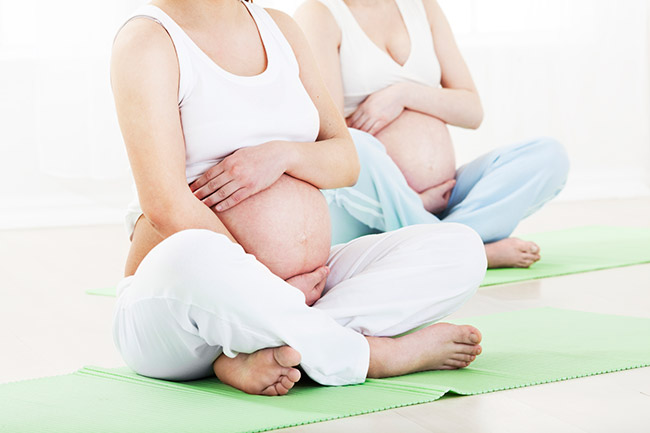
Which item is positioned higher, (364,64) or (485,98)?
(364,64)

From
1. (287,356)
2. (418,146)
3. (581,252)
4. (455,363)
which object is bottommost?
(581,252)

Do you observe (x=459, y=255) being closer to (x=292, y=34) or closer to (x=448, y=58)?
(x=292, y=34)

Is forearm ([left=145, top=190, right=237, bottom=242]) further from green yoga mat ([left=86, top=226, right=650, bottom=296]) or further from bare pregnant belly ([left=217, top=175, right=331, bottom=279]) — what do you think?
green yoga mat ([left=86, top=226, right=650, bottom=296])

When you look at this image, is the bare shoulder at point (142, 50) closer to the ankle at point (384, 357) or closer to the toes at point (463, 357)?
the ankle at point (384, 357)

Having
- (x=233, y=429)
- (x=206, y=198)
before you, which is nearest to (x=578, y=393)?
(x=233, y=429)

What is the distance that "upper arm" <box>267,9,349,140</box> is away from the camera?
1880 millimetres

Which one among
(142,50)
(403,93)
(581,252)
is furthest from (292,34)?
(581,252)

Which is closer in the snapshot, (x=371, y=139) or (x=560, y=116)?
(x=371, y=139)

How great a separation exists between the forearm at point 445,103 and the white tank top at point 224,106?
996mm

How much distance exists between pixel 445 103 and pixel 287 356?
148 cm

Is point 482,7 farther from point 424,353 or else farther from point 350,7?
point 424,353

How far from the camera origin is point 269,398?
1.57 m

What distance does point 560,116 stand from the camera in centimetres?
502

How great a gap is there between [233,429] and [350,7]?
1697mm
